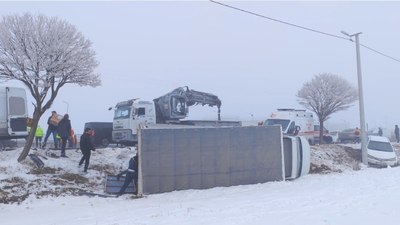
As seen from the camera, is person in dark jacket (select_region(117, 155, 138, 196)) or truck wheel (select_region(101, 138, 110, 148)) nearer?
person in dark jacket (select_region(117, 155, 138, 196))

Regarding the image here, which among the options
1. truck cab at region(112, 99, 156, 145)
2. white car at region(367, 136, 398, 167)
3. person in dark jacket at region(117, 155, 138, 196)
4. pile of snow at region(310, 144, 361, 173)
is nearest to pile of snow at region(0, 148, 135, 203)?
person in dark jacket at region(117, 155, 138, 196)

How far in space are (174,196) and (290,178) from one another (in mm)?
5869

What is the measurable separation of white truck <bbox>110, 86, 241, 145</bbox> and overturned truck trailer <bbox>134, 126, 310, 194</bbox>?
8.25 metres

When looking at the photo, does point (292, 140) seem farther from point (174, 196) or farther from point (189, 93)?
point (189, 93)

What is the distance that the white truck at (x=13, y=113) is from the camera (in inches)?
862

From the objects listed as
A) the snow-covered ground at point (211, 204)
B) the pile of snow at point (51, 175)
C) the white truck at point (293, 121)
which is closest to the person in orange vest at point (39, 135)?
the pile of snow at point (51, 175)

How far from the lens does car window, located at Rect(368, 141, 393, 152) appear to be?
29750mm

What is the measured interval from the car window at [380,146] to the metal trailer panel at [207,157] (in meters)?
13.1

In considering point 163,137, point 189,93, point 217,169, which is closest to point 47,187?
point 163,137

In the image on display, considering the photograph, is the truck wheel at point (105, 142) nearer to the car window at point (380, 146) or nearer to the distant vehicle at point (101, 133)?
the distant vehicle at point (101, 133)

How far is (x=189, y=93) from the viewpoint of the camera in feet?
101

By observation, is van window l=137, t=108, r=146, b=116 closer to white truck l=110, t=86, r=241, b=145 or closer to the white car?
white truck l=110, t=86, r=241, b=145

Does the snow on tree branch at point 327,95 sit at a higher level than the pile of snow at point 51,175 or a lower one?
higher

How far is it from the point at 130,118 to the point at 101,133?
10.7 feet
